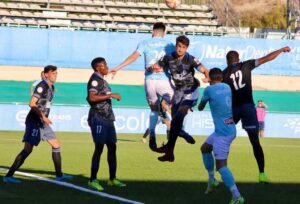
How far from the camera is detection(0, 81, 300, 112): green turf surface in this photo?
1232 inches

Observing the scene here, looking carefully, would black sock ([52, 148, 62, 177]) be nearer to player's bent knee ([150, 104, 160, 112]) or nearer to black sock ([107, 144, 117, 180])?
black sock ([107, 144, 117, 180])

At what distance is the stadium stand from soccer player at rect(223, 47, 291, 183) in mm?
27309

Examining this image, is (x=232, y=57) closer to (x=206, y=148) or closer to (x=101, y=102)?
(x=206, y=148)

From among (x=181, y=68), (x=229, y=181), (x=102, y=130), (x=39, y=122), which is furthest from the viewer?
(x=39, y=122)

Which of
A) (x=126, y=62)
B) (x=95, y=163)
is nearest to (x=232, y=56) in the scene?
(x=126, y=62)

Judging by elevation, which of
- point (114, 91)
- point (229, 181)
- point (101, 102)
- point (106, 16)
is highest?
point (106, 16)

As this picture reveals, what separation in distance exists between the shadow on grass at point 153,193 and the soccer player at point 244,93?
1.90 ft

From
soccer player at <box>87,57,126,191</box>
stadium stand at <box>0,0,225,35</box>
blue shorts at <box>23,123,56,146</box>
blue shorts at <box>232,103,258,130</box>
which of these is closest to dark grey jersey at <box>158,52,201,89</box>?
soccer player at <box>87,57,126,191</box>

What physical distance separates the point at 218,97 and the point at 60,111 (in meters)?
21.3

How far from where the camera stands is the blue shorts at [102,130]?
12047 mm

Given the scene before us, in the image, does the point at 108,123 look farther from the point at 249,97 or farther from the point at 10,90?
the point at 10,90

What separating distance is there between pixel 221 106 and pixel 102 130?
2.51m

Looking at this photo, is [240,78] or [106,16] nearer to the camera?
[240,78]

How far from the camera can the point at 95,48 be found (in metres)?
35.2
